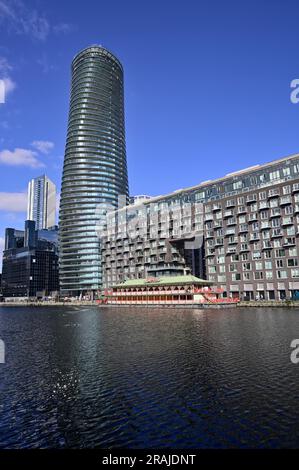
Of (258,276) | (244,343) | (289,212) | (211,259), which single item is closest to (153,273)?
(211,259)

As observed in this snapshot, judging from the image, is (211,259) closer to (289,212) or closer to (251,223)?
(251,223)

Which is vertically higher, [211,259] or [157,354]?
[211,259]

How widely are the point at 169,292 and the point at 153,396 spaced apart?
135 m

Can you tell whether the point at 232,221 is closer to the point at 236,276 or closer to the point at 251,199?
the point at 251,199

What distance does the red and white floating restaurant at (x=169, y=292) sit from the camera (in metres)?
151

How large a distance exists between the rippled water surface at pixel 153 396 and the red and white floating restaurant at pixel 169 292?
97380 mm

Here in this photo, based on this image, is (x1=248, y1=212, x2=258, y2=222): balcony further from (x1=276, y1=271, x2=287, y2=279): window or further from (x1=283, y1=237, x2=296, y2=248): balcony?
(x1=276, y1=271, x2=287, y2=279): window

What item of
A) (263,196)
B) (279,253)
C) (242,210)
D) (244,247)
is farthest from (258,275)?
(263,196)

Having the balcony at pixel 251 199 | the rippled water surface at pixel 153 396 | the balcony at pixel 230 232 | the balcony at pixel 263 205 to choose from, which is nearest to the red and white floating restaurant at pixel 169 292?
the balcony at pixel 230 232

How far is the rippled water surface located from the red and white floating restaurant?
97.4 metres

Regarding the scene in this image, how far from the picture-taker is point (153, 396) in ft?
97.1

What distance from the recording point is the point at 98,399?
29.5 m

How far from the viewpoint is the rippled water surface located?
22344 mm

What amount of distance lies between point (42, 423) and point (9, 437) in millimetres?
2555
